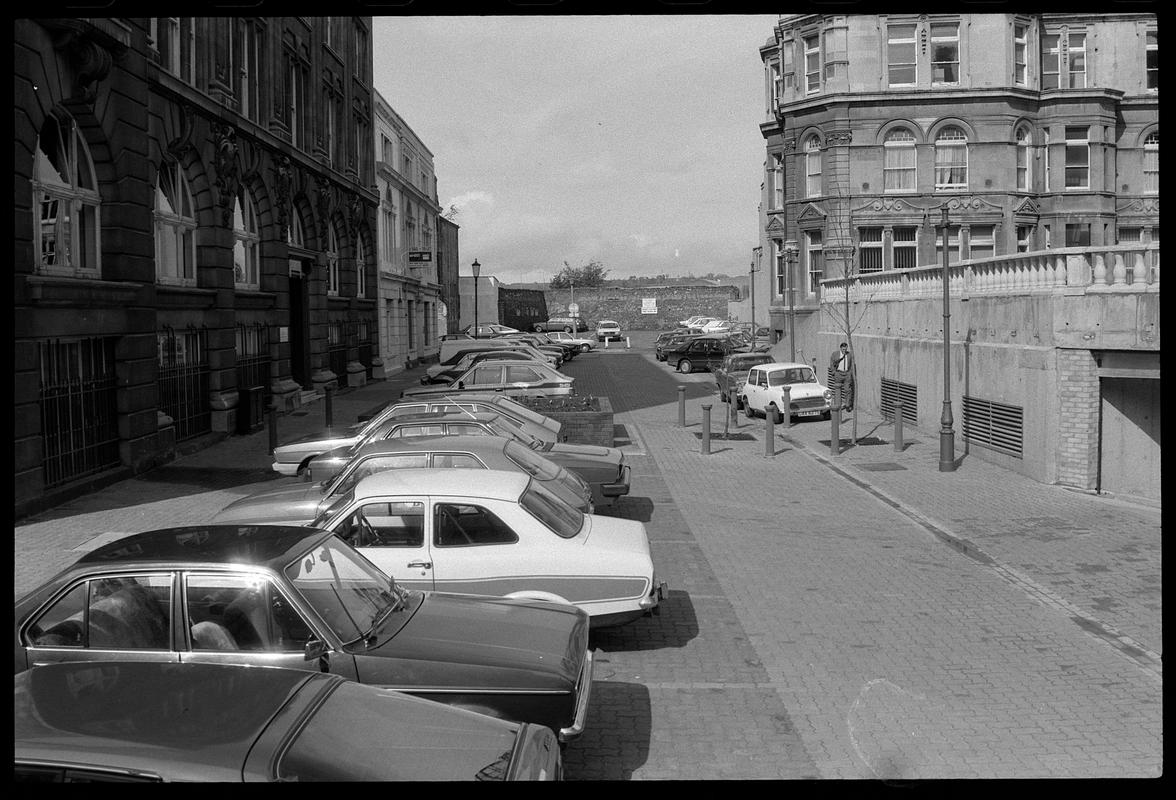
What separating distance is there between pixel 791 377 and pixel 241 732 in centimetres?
2651

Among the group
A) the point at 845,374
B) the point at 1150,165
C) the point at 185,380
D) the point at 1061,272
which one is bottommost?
the point at 845,374

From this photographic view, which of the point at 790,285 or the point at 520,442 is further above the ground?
the point at 790,285

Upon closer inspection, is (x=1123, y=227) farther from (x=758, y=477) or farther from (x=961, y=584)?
(x=961, y=584)

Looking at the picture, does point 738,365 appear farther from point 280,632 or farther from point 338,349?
point 280,632

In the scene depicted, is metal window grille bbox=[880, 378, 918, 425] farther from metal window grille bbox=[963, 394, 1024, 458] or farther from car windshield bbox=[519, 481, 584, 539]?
car windshield bbox=[519, 481, 584, 539]

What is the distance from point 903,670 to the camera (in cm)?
923

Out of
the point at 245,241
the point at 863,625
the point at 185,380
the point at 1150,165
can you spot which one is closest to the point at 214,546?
the point at 863,625

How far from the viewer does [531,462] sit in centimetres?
1348

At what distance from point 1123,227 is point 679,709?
44338 mm

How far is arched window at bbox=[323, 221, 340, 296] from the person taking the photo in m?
39.4

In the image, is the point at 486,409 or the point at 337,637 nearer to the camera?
the point at 337,637

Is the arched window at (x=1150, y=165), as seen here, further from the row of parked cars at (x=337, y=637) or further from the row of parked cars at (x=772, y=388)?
the row of parked cars at (x=337, y=637)

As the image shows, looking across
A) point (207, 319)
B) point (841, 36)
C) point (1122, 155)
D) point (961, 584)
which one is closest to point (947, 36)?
point (841, 36)

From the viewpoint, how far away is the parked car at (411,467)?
11.4 m
